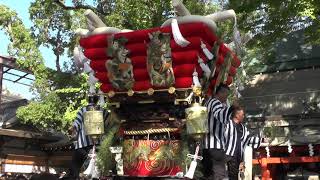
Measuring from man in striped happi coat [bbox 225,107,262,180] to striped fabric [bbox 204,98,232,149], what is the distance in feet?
0.51

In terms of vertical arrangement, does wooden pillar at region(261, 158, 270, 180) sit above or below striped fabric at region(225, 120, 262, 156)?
below

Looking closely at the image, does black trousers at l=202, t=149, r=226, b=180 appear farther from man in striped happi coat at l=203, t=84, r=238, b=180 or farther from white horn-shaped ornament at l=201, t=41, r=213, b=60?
white horn-shaped ornament at l=201, t=41, r=213, b=60

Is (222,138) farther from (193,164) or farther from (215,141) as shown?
(193,164)

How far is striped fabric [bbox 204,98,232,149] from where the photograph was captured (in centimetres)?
516

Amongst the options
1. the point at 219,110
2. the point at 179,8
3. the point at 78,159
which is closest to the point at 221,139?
the point at 219,110

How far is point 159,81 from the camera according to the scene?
16.7ft

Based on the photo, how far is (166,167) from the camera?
5184 mm

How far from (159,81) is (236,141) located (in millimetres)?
1241

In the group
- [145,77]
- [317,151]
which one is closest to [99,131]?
[145,77]

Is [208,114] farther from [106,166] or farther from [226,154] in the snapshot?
[106,166]

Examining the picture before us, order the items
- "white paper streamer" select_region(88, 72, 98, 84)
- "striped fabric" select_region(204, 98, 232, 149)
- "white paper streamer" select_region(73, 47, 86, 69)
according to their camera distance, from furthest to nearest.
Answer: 1. "white paper streamer" select_region(73, 47, 86, 69)
2. "white paper streamer" select_region(88, 72, 98, 84)
3. "striped fabric" select_region(204, 98, 232, 149)

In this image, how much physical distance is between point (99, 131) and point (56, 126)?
8.13 meters

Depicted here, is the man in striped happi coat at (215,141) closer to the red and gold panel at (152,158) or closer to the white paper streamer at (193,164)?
the white paper streamer at (193,164)

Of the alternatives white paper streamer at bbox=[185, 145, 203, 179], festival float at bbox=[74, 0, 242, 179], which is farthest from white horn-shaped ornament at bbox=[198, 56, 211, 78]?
white paper streamer at bbox=[185, 145, 203, 179]
